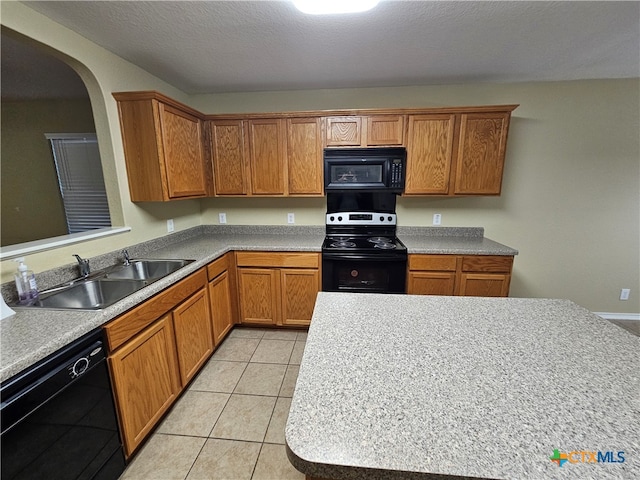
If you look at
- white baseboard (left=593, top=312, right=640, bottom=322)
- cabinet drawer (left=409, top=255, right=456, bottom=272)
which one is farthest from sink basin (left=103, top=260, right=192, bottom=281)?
white baseboard (left=593, top=312, right=640, bottom=322)

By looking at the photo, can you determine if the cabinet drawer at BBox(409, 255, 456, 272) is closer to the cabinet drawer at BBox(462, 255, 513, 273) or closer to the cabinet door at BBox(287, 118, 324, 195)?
the cabinet drawer at BBox(462, 255, 513, 273)

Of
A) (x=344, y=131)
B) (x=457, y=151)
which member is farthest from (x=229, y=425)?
(x=457, y=151)

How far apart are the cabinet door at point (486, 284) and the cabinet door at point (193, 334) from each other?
2193mm

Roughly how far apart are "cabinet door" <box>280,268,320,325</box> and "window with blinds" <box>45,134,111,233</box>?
2289 mm

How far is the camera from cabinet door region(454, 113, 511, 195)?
2.43m

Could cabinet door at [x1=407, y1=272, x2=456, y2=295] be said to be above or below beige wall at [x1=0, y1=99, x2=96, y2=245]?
below

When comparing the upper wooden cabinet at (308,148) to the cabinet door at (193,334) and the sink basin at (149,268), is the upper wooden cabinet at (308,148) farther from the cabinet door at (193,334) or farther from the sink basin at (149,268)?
the cabinet door at (193,334)

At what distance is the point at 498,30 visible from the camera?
1766 millimetres

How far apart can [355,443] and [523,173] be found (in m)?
3.17

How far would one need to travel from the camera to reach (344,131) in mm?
2584

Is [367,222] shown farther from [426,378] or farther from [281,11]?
[426,378]

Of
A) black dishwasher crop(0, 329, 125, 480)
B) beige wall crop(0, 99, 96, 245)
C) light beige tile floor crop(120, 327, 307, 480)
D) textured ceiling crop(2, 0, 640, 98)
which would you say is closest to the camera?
black dishwasher crop(0, 329, 125, 480)

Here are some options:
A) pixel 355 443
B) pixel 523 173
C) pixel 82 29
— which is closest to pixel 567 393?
pixel 355 443

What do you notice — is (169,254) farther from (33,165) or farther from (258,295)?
(33,165)
